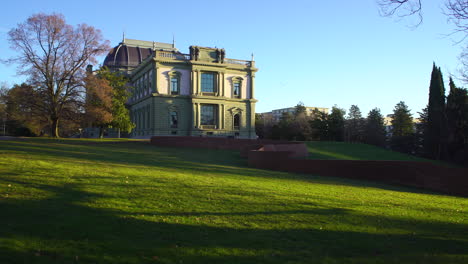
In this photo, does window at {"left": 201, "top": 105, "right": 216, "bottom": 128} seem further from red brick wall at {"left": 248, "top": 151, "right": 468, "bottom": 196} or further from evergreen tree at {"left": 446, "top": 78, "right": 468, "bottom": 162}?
evergreen tree at {"left": 446, "top": 78, "right": 468, "bottom": 162}

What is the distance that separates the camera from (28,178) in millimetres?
12383

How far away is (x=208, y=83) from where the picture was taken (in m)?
62.5

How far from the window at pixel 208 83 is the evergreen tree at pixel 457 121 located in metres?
41.0

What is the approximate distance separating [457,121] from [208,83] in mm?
42759

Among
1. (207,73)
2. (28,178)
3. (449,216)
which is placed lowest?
(449,216)

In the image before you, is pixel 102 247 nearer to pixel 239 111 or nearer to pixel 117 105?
pixel 117 105

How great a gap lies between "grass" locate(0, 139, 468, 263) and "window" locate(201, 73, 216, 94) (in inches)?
1936

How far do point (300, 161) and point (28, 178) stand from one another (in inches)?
667

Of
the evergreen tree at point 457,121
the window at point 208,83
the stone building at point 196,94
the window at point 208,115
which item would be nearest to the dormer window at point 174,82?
the stone building at point 196,94

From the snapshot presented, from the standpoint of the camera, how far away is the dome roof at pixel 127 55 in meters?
79.8

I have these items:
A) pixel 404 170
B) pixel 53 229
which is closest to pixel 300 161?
pixel 404 170

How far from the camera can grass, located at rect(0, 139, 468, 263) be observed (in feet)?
23.6

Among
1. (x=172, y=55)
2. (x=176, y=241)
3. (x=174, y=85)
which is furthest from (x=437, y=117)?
(x=176, y=241)

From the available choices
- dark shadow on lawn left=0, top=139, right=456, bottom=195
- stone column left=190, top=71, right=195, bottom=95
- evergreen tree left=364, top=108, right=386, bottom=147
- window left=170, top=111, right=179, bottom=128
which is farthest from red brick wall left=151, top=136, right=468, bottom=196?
evergreen tree left=364, top=108, right=386, bottom=147
